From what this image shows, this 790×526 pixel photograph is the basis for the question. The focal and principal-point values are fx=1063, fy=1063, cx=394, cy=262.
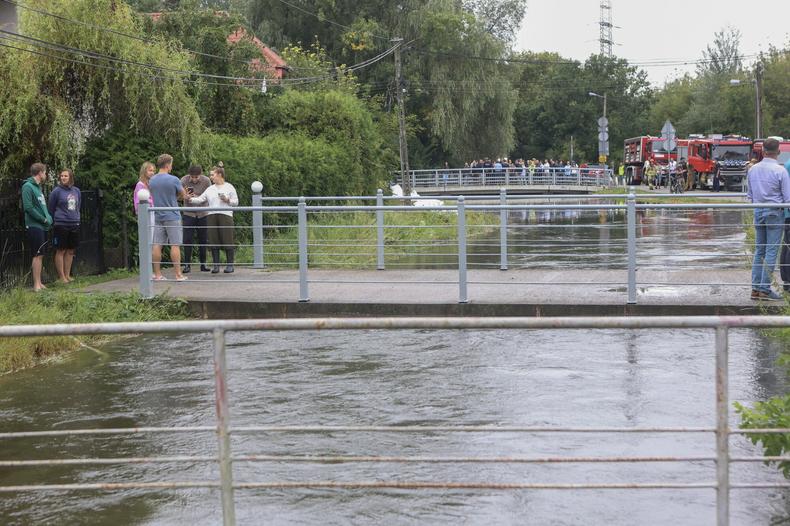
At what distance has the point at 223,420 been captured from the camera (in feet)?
14.0

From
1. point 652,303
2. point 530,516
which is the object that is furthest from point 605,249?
point 530,516

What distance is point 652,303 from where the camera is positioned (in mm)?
12641

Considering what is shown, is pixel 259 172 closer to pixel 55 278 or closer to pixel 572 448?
pixel 55 278

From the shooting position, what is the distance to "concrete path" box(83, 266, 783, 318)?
495 inches

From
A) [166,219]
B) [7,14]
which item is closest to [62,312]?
[166,219]

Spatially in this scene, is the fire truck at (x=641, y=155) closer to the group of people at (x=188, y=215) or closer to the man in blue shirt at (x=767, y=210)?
the group of people at (x=188, y=215)

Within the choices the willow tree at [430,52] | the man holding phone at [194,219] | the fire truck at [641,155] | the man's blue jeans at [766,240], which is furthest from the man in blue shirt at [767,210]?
the fire truck at [641,155]

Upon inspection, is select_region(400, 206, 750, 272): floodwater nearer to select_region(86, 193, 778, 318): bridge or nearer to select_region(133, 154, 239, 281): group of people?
select_region(86, 193, 778, 318): bridge

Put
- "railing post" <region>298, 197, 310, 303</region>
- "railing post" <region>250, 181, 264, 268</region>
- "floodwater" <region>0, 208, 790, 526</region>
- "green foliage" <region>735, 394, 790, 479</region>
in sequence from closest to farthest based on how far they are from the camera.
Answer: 1. "green foliage" <region>735, 394, 790, 479</region>
2. "floodwater" <region>0, 208, 790, 526</region>
3. "railing post" <region>298, 197, 310, 303</region>
4. "railing post" <region>250, 181, 264, 268</region>

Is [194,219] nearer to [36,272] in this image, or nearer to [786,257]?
[36,272]

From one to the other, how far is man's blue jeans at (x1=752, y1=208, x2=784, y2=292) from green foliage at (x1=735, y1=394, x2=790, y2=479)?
705 centimetres

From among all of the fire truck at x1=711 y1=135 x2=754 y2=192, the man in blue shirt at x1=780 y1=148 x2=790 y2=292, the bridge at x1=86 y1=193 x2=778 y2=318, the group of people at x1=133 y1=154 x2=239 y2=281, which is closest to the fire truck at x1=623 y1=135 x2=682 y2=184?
the fire truck at x1=711 y1=135 x2=754 y2=192

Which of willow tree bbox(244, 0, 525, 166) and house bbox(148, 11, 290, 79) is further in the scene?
willow tree bbox(244, 0, 525, 166)

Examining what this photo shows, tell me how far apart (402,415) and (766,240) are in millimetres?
6530
